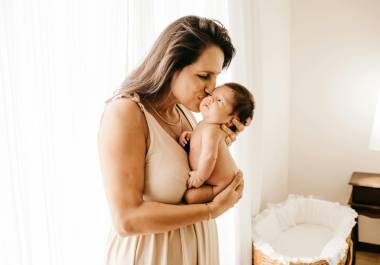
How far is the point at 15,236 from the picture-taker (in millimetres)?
942

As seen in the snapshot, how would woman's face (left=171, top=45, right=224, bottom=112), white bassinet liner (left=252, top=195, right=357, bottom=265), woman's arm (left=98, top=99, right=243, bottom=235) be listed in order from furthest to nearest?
white bassinet liner (left=252, top=195, right=357, bottom=265) < woman's face (left=171, top=45, right=224, bottom=112) < woman's arm (left=98, top=99, right=243, bottom=235)

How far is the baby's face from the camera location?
3.62 ft

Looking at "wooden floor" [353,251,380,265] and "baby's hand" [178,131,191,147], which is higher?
"baby's hand" [178,131,191,147]

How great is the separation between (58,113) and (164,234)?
1.58ft

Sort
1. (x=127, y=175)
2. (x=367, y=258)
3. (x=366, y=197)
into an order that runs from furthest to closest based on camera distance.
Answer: (x=367, y=258) < (x=366, y=197) < (x=127, y=175)

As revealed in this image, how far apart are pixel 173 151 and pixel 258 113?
1.39 m

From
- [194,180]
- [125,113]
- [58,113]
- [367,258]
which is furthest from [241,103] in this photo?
[367,258]

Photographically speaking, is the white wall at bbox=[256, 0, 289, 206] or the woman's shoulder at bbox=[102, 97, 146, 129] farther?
the white wall at bbox=[256, 0, 289, 206]

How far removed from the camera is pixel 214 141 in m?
1.10

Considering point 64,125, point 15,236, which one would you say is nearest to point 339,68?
point 64,125

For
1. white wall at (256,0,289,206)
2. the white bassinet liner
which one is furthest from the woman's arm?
white wall at (256,0,289,206)

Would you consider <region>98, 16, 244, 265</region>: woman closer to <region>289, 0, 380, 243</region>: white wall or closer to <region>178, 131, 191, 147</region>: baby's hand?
<region>178, 131, 191, 147</region>: baby's hand

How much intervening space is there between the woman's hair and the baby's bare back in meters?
0.18

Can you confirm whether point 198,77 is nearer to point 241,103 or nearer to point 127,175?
point 241,103
